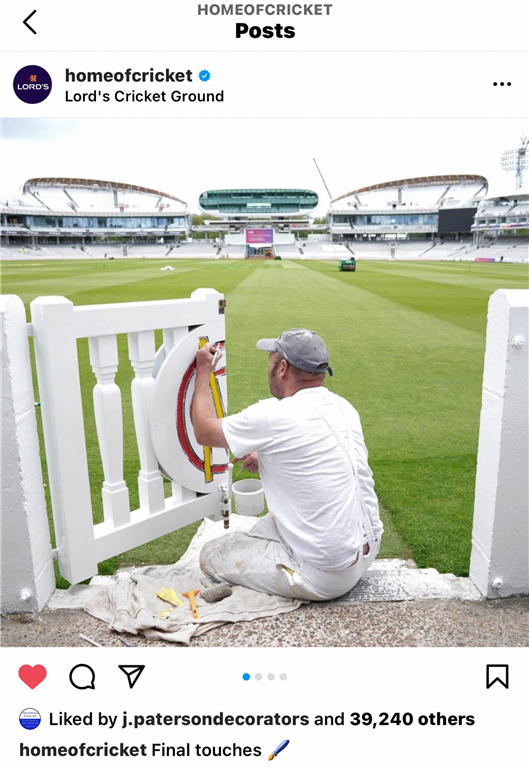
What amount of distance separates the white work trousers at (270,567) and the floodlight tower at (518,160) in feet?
306

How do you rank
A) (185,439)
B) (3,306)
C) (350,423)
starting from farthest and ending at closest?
(185,439)
(350,423)
(3,306)

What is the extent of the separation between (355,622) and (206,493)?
1.33 m

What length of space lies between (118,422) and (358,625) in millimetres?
1472

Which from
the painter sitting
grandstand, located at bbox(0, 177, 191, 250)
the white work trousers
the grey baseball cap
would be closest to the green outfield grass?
the white work trousers

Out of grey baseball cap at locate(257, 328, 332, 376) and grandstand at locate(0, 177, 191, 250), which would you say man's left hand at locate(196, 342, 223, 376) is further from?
grandstand at locate(0, 177, 191, 250)

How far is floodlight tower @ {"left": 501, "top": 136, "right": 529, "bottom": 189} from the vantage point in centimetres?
8156

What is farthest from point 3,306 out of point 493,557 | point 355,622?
point 493,557

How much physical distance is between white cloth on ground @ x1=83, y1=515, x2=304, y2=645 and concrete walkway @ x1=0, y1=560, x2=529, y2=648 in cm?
3

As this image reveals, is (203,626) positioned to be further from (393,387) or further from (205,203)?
(205,203)

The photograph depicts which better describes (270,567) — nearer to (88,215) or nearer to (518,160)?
(88,215)

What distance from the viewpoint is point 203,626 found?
209 cm

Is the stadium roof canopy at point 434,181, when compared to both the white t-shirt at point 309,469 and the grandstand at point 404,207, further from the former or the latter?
the white t-shirt at point 309,469

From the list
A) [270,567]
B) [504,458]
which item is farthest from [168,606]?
[504,458]

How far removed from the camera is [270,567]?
227 centimetres
